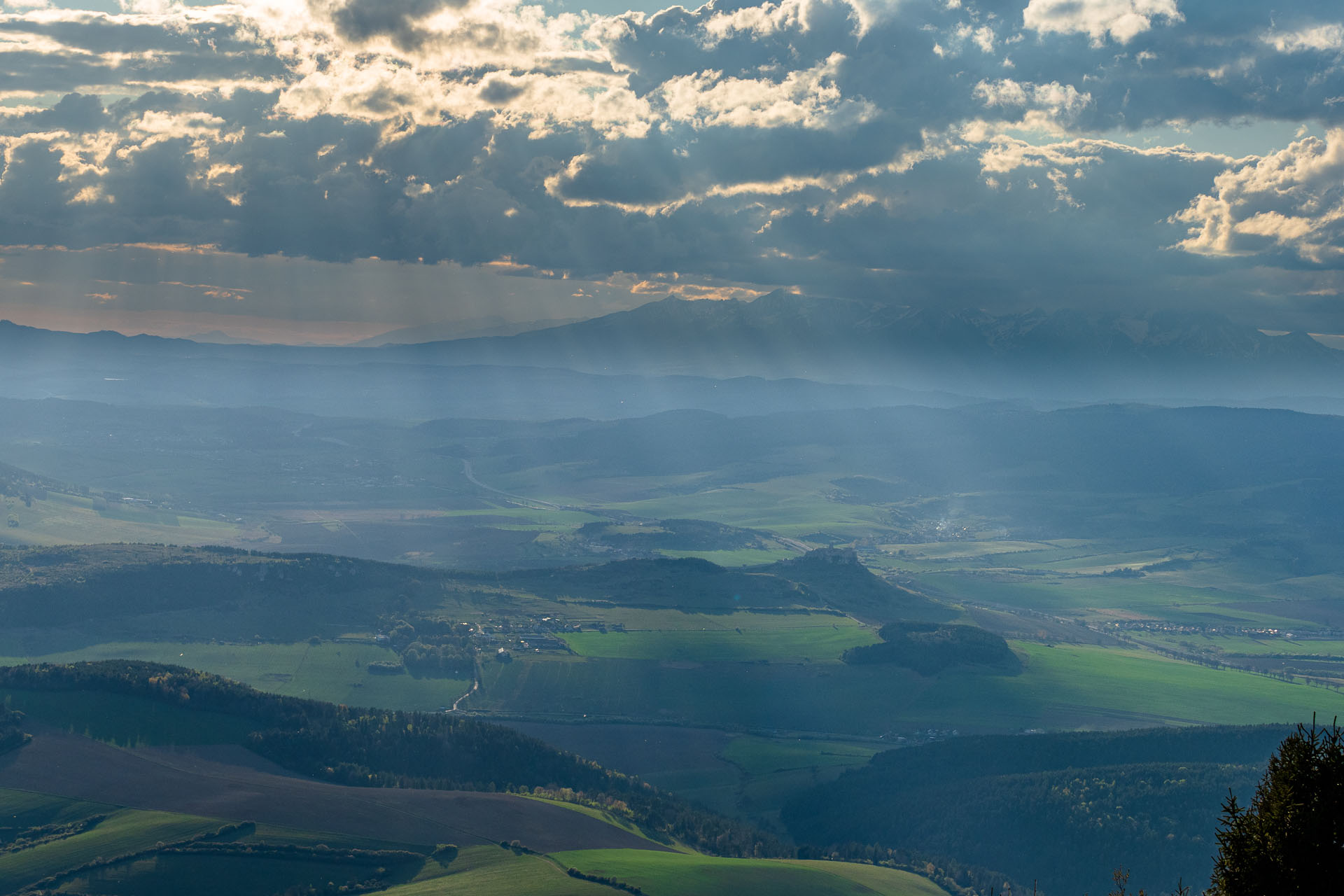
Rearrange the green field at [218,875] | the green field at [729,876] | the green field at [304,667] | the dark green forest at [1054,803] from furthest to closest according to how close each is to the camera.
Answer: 1. the green field at [304,667]
2. the dark green forest at [1054,803]
3. the green field at [729,876]
4. the green field at [218,875]

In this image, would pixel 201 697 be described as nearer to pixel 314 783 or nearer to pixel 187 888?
pixel 314 783

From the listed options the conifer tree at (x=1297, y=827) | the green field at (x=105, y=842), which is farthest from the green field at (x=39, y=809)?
the conifer tree at (x=1297, y=827)

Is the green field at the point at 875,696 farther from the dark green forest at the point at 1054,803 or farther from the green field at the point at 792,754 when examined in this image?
the dark green forest at the point at 1054,803

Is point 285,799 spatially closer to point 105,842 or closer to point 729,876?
point 105,842

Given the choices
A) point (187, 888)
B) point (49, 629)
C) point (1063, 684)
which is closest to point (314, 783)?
point (187, 888)

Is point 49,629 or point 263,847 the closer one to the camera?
point 263,847

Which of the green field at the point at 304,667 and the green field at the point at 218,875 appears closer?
the green field at the point at 218,875

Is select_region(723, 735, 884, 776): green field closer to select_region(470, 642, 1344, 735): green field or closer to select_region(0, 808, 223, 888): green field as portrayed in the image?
select_region(470, 642, 1344, 735): green field
